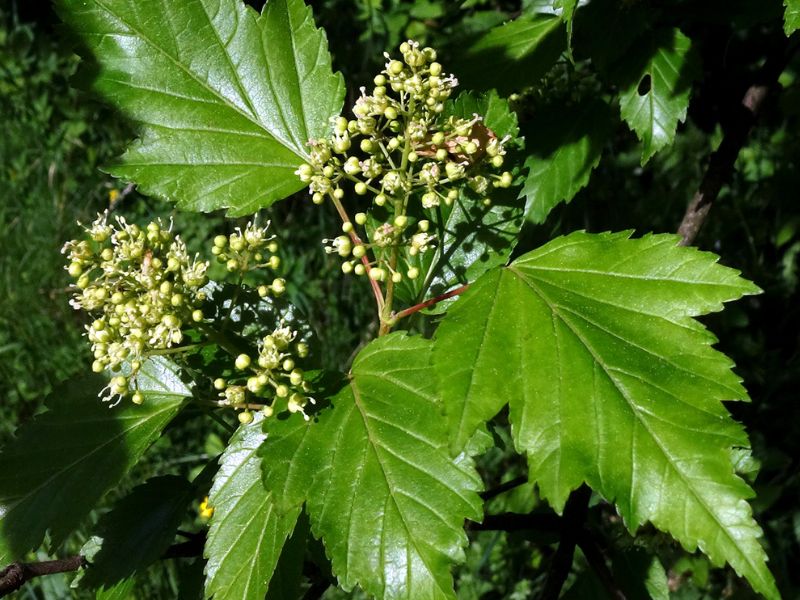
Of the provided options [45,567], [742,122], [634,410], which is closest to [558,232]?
[742,122]

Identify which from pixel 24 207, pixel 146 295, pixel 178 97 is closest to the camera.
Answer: pixel 146 295

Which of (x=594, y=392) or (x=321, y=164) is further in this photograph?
(x=321, y=164)

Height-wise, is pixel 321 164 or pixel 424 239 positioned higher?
pixel 321 164

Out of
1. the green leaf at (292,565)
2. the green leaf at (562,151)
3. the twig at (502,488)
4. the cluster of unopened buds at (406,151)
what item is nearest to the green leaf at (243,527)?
the green leaf at (292,565)

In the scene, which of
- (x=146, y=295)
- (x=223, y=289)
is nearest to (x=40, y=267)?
(x=223, y=289)

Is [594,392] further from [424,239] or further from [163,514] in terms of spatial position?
[163,514]

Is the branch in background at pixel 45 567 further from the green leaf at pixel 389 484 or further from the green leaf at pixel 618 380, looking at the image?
the green leaf at pixel 618 380

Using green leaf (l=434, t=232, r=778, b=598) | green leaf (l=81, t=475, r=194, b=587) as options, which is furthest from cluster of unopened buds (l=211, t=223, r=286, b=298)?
green leaf (l=81, t=475, r=194, b=587)
